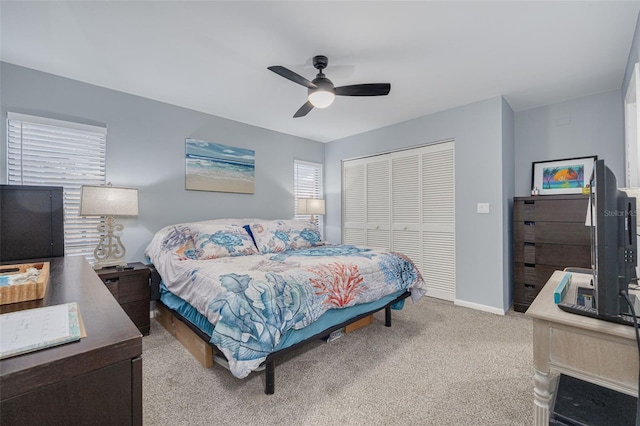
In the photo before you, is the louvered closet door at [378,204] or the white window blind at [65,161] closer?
the white window blind at [65,161]

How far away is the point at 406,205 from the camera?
4141 mm

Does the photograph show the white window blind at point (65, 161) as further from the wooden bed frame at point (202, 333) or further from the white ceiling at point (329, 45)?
the wooden bed frame at point (202, 333)

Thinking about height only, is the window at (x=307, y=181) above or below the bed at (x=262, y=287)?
above

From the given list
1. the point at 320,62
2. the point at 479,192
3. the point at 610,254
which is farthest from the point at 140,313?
the point at 479,192

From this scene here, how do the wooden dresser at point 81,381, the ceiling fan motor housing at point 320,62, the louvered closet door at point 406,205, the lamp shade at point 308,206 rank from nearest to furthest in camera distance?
the wooden dresser at point 81,381 < the ceiling fan motor housing at point 320,62 < the louvered closet door at point 406,205 < the lamp shade at point 308,206

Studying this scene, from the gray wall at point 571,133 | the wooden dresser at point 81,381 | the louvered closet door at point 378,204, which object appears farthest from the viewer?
the louvered closet door at point 378,204

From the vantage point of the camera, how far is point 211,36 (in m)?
2.13

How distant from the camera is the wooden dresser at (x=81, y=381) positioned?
525 mm

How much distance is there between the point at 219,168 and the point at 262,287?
8.12ft

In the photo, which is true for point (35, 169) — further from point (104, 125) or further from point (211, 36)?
point (211, 36)

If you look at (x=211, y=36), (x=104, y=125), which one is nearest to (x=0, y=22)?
(x=104, y=125)

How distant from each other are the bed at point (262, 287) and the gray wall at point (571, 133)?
239cm

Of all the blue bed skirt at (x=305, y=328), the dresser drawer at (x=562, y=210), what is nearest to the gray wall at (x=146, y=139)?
the blue bed skirt at (x=305, y=328)

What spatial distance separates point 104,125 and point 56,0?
1.35 m
